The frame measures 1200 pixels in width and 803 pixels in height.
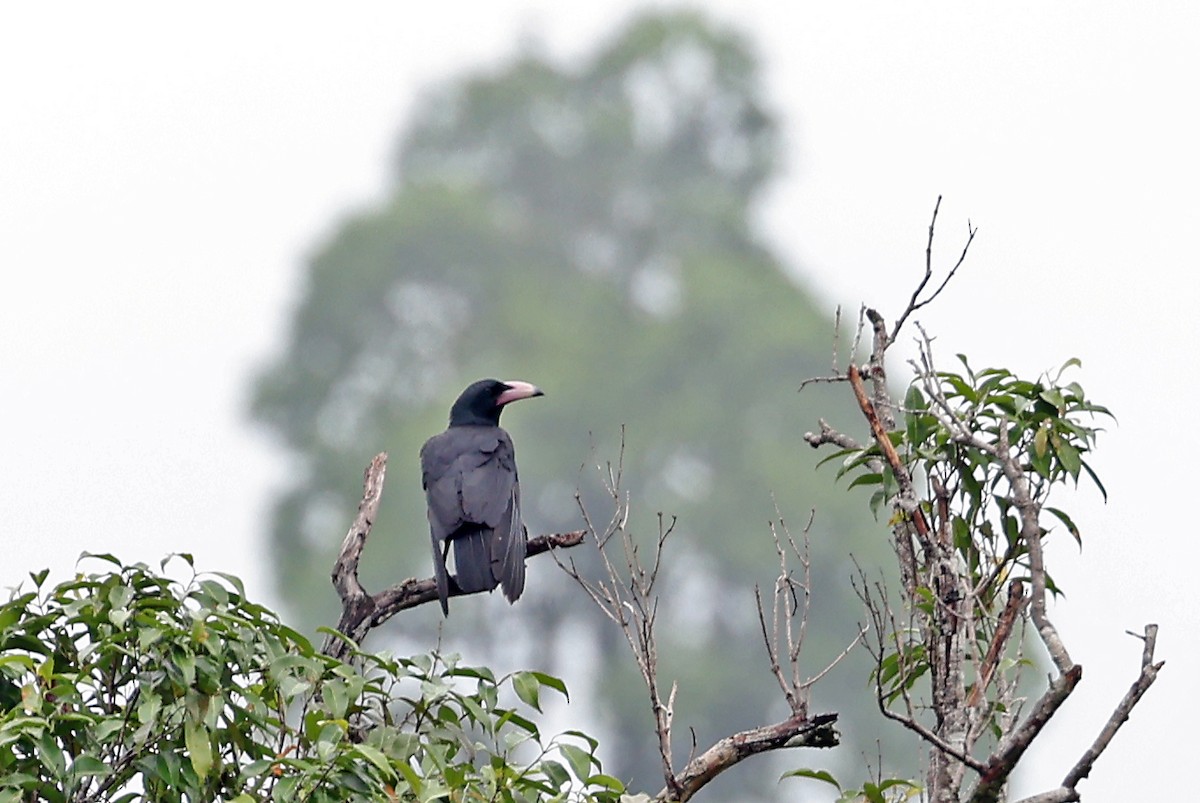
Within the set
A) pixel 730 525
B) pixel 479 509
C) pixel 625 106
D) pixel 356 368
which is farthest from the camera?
pixel 625 106

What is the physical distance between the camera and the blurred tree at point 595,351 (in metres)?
34.2

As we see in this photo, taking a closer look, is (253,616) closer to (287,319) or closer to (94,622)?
(94,622)

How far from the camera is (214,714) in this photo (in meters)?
4.48

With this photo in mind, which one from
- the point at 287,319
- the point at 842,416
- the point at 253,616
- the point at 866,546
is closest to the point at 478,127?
the point at 287,319

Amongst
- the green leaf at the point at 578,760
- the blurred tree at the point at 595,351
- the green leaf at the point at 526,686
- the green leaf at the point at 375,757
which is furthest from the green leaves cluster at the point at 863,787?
the blurred tree at the point at 595,351

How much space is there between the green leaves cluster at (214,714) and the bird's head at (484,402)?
468cm

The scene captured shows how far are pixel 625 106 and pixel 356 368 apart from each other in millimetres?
10297

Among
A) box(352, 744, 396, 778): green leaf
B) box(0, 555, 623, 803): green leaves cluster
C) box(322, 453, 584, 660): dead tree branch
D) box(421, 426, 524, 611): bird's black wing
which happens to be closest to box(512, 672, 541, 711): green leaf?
box(0, 555, 623, 803): green leaves cluster

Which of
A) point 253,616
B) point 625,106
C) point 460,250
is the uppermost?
point 625,106

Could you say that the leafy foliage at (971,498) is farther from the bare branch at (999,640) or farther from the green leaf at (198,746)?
the green leaf at (198,746)

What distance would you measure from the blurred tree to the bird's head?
2066 centimetres

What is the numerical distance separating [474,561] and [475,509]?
0.81ft

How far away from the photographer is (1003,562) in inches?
216

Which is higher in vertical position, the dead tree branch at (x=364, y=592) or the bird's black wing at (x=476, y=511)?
the bird's black wing at (x=476, y=511)
